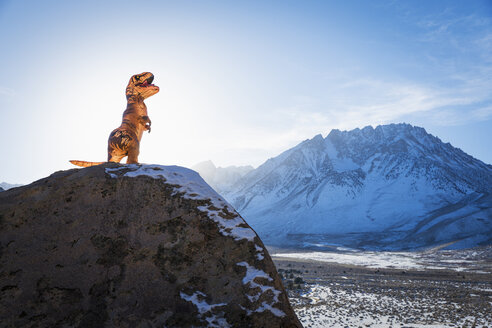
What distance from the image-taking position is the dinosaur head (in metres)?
6.21

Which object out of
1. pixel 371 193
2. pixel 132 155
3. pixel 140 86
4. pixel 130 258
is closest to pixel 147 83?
pixel 140 86

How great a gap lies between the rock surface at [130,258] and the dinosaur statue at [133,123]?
1.67 meters

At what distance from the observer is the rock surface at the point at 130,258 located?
288 cm

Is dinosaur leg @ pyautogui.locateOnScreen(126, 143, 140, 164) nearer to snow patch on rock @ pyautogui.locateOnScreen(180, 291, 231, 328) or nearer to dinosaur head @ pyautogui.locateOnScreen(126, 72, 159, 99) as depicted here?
dinosaur head @ pyautogui.locateOnScreen(126, 72, 159, 99)

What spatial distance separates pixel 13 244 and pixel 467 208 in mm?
98730

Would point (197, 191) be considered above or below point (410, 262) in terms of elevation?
above

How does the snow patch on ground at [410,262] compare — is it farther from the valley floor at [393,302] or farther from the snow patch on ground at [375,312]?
the snow patch on ground at [375,312]

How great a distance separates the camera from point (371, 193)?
11294 centimetres

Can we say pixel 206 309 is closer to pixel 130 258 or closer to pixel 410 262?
pixel 130 258

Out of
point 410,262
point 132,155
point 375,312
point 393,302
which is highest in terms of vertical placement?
point 132,155

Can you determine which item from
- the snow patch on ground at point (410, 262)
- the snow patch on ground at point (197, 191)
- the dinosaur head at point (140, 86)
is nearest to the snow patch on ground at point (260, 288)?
the snow patch on ground at point (197, 191)

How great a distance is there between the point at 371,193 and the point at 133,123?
387 ft

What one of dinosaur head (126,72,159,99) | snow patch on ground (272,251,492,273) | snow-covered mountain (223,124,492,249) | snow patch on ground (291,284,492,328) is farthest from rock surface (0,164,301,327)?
snow-covered mountain (223,124,492,249)

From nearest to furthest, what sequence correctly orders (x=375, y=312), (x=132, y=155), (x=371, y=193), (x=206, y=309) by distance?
(x=206, y=309)
(x=132, y=155)
(x=375, y=312)
(x=371, y=193)
